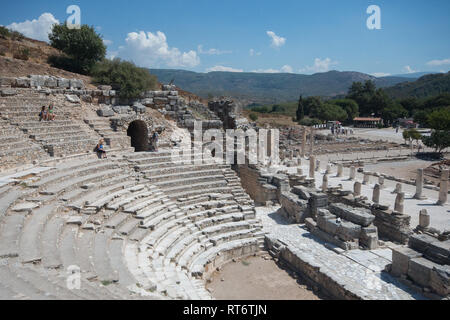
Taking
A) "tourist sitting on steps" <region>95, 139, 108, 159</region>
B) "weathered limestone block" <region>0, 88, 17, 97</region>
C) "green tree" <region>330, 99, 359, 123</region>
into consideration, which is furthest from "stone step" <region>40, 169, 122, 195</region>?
"green tree" <region>330, 99, 359, 123</region>

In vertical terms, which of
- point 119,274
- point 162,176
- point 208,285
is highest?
point 162,176

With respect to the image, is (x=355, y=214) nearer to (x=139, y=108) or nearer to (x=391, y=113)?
(x=139, y=108)

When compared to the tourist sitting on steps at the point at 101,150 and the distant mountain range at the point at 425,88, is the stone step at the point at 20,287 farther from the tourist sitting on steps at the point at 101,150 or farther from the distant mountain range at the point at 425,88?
the distant mountain range at the point at 425,88

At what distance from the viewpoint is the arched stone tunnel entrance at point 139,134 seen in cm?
1844

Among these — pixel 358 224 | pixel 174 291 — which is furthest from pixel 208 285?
pixel 358 224

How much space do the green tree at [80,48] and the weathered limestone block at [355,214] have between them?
19.0 m

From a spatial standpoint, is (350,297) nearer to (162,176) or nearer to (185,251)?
(185,251)

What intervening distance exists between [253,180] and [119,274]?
36.5ft

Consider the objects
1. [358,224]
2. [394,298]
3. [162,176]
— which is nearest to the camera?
[394,298]

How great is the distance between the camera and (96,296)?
5.62 meters

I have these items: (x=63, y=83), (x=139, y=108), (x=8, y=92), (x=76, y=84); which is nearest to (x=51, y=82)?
(x=63, y=83)

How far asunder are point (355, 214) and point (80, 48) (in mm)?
20645

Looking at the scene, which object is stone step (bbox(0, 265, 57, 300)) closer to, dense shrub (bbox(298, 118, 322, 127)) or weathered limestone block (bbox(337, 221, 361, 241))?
weathered limestone block (bbox(337, 221, 361, 241))

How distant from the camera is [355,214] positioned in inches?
484
